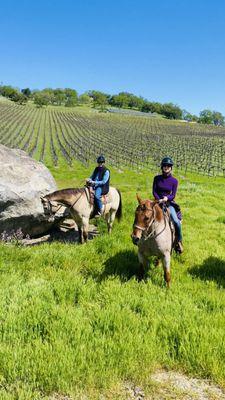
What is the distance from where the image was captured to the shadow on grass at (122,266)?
7598 millimetres

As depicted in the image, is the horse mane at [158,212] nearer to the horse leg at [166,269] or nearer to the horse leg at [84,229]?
the horse leg at [166,269]

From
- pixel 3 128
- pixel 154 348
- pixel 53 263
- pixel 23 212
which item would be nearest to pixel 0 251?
pixel 53 263

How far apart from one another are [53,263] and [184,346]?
4.01m

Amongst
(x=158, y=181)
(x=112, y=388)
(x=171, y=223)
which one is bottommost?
(x=112, y=388)

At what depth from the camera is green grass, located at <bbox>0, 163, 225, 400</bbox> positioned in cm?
445

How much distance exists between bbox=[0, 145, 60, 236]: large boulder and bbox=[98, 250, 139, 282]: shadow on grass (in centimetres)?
378

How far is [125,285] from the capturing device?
6969mm

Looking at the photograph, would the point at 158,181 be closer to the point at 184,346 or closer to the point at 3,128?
the point at 184,346

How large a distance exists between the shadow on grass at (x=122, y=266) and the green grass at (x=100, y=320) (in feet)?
0.08

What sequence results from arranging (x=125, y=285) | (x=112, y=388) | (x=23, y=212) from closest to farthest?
(x=112, y=388) < (x=125, y=285) < (x=23, y=212)

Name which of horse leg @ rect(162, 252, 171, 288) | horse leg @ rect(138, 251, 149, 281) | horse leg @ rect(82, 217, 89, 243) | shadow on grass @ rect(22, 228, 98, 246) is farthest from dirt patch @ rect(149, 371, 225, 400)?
shadow on grass @ rect(22, 228, 98, 246)

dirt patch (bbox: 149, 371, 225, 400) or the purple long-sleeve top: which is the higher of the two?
the purple long-sleeve top

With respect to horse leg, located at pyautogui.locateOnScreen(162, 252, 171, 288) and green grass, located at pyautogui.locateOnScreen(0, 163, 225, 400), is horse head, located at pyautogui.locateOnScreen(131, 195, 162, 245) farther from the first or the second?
green grass, located at pyautogui.locateOnScreen(0, 163, 225, 400)

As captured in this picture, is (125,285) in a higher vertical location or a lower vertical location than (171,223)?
lower
